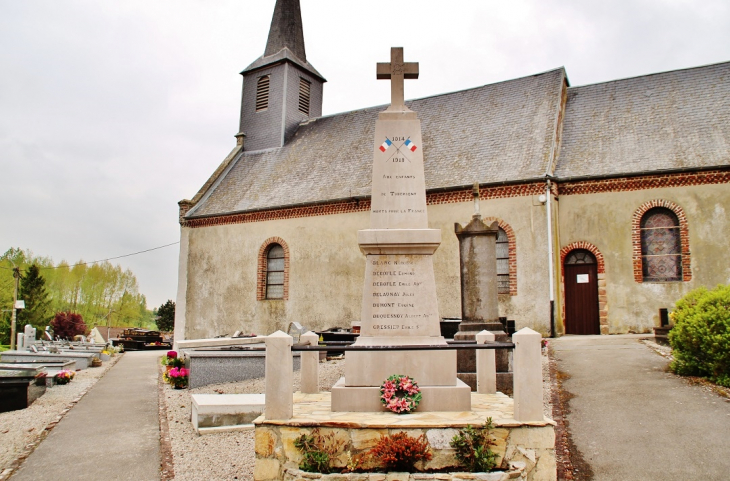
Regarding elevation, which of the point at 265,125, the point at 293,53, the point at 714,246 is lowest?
the point at 714,246

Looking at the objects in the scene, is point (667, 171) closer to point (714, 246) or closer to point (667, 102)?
point (714, 246)

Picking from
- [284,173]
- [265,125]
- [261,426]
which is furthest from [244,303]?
[261,426]

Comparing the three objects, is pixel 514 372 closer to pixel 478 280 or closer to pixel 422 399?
pixel 422 399

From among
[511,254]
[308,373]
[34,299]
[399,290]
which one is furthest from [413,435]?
[34,299]

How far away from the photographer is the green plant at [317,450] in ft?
14.9

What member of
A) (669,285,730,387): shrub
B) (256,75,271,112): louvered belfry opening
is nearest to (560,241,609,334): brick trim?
(669,285,730,387): shrub

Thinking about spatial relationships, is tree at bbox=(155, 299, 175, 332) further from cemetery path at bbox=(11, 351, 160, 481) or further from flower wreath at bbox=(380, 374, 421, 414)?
flower wreath at bbox=(380, 374, 421, 414)

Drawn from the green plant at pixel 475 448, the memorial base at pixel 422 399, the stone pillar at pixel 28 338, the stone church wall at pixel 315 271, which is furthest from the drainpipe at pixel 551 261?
the stone pillar at pixel 28 338

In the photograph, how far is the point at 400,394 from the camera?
535cm

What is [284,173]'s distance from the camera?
2111 cm

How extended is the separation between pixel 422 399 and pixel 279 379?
1.49 meters

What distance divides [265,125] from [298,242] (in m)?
6.93

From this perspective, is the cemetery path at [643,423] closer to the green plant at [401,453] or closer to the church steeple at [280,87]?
the green plant at [401,453]

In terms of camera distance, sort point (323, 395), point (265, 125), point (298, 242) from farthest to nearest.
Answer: point (265, 125), point (298, 242), point (323, 395)
